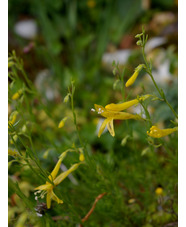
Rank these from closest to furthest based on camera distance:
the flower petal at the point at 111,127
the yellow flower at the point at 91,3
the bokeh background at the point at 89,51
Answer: the flower petal at the point at 111,127, the bokeh background at the point at 89,51, the yellow flower at the point at 91,3

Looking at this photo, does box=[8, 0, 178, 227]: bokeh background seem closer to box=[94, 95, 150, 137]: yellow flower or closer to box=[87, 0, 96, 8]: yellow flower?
box=[87, 0, 96, 8]: yellow flower

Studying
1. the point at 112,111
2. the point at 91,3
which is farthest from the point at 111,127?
the point at 91,3

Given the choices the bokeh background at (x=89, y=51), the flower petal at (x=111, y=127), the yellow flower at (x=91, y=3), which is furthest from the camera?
the yellow flower at (x=91, y=3)

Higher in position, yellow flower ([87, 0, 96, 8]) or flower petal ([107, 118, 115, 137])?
yellow flower ([87, 0, 96, 8])

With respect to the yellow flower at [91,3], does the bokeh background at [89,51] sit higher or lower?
lower

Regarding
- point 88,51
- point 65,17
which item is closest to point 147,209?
point 88,51

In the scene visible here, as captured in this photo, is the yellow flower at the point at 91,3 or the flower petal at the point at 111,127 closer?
the flower petal at the point at 111,127

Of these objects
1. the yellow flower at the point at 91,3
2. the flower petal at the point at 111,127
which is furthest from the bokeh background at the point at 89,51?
the flower petal at the point at 111,127

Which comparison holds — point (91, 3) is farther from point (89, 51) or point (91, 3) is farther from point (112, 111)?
point (112, 111)

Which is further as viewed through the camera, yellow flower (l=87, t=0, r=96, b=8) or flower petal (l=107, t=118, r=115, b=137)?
yellow flower (l=87, t=0, r=96, b=8)

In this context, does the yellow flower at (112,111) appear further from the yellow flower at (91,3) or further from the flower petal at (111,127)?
the yellow flower at (91,3)

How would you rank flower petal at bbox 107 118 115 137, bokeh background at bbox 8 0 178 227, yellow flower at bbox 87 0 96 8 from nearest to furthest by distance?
flower petal at bbox 107 118 115 137 → bokeh background at bbox 8 0 178 227 → yellow flower at bbox 87 0 96 8

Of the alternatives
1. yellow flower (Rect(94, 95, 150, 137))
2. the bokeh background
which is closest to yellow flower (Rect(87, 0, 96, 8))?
the bokeh background
